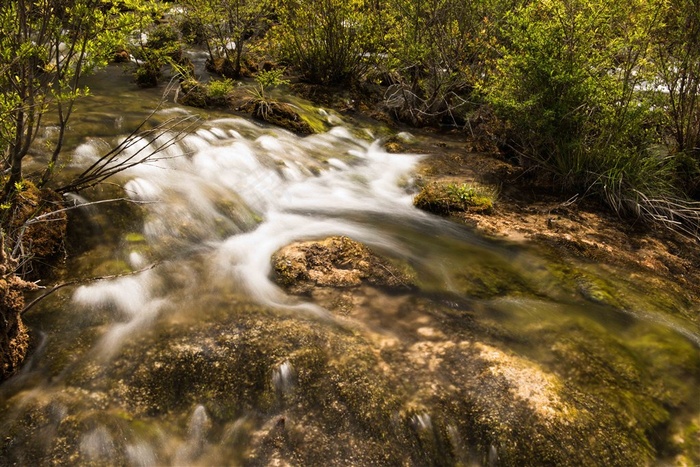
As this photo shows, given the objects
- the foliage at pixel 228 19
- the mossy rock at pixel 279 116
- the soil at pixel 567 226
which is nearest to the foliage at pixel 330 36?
the foliage at pixel 228 19

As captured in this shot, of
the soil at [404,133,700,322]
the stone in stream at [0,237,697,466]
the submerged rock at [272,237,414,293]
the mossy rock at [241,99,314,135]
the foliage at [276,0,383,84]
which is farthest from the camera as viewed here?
the foliage at [276,0,383,84]

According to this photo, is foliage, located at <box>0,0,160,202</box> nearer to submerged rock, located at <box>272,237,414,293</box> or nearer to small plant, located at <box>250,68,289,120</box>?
submerged rock, located at <box>272,237,414,293</box>

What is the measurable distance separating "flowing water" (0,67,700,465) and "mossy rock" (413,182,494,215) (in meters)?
1.06

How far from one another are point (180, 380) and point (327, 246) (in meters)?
2.43

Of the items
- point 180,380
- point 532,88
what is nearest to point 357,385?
point 180,380

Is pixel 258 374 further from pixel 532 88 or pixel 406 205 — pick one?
pixel 532 88

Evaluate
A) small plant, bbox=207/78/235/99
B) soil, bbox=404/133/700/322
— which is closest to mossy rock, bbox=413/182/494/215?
soil, bbox=404/133/700/322

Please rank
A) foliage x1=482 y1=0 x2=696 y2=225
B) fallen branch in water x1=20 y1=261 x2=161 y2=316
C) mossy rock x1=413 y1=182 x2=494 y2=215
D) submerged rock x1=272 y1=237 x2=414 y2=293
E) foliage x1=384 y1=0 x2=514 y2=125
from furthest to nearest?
1. foliage x1=384 y1=0 x2=514 y2=125
2. mossy rock x1=413 y1=182 x2=494 y2=215
3. foliage x1=482 y1=0 x2=696 y2=225
4. submerged rock x1=272 y1=237 x2=414 y2=293
5. fallen branch in water x1=20 y1=261 x2=161 y2=316

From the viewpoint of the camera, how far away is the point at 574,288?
4.80 meters

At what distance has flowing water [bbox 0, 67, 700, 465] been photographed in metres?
2.90

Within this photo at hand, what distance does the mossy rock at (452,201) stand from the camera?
6809 millimetres

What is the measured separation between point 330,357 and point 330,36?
10497 mm

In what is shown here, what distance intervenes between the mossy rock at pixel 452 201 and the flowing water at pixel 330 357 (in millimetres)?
1063

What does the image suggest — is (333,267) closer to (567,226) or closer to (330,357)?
(330,357)
